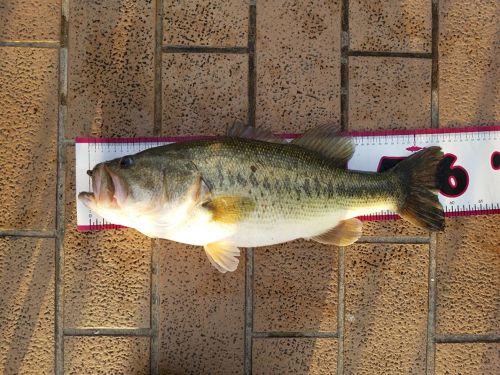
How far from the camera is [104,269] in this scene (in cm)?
294

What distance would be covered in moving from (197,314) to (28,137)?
1.48 meters

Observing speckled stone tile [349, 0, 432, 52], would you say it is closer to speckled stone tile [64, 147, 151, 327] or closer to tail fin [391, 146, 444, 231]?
tail fin [391, 146, 444, 231]

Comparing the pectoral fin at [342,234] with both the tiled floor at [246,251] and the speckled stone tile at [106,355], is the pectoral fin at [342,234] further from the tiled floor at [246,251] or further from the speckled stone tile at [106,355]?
the speckled stone tile at [106,355]

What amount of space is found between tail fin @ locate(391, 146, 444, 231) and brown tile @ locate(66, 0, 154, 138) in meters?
1.54

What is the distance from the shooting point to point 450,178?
9.77 feet

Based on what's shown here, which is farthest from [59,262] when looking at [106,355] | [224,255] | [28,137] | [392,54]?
[392,54]

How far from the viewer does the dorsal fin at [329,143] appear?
2.75m

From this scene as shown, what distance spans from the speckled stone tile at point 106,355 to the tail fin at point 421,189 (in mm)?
1746

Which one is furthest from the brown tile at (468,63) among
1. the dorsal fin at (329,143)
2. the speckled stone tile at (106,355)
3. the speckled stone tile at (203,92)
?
the speckled stone tile at (106,355)

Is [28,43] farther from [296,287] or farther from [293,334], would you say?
[293,334]

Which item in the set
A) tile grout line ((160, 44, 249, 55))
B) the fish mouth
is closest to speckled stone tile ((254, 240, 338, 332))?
the fish mouth

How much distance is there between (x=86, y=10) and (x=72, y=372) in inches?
86.7

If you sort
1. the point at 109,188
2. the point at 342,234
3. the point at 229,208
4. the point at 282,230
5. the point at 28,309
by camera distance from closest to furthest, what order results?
the point at 109,188
the point at 229,208
the point at 282,230
the point at 342,234
the point at 28,309

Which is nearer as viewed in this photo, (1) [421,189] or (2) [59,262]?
(1) [421,189]
